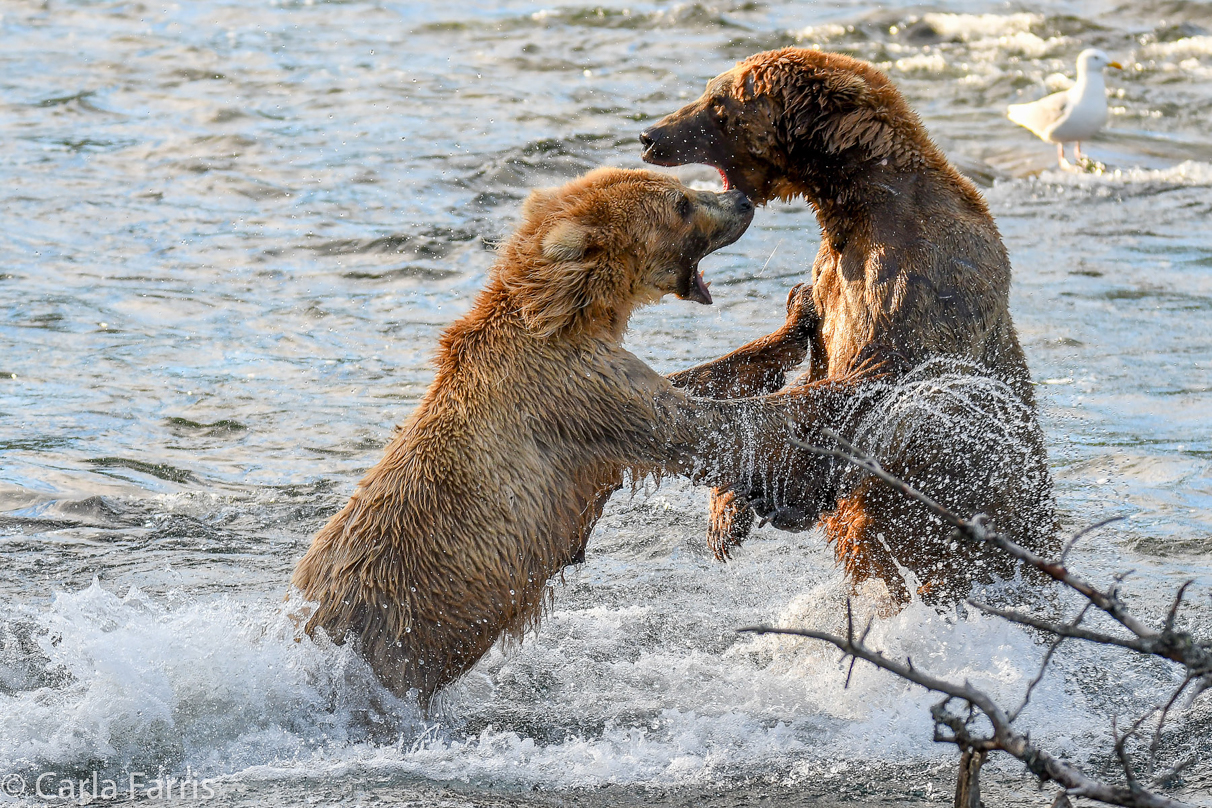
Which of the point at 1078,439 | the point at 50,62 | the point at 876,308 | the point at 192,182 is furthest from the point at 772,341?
the point at 50,62

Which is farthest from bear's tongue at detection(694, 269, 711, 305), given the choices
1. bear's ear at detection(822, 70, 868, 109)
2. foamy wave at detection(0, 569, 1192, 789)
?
foamy wave at detection(0, 569, 1192, 789)

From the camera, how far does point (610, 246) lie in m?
4.84

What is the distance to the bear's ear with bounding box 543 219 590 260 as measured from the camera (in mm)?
4723

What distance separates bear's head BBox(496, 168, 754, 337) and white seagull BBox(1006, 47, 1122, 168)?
906 cm

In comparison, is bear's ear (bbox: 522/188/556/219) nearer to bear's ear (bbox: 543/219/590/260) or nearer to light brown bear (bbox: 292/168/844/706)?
light brown bear (bbox: 292/168/844/706)

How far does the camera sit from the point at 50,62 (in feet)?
53.5

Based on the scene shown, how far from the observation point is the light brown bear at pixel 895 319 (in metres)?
5.08

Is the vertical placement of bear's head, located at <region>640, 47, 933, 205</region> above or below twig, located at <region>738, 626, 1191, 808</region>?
Answer: above

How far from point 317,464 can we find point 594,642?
8.00ft

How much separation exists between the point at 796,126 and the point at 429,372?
405 centimetres

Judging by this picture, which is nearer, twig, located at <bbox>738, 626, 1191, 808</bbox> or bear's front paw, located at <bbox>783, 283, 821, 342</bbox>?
twig, located at <bbox>738, 626, 1191, 808</bbox>

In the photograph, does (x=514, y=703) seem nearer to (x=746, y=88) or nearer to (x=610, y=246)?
(x=610, y=246)

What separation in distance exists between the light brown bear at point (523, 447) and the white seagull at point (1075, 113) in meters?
9.31

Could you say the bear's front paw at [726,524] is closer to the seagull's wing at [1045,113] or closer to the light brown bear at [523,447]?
the light brown bear at [523,447]
